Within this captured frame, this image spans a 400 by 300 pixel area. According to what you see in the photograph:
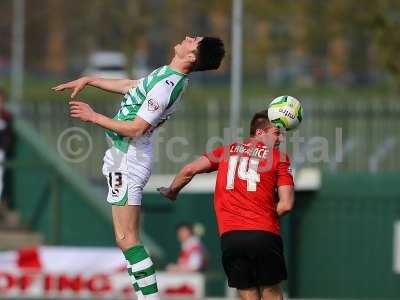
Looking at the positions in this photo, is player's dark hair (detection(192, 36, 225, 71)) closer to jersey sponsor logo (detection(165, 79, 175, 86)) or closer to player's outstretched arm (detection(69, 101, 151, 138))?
jersey sponsor logo (detection(165, 79, 175, 86))

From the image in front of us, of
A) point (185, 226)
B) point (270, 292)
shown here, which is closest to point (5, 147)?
point (185, 226)

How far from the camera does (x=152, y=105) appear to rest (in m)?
10.0

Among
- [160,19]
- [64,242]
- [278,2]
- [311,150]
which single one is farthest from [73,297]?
[160,19]

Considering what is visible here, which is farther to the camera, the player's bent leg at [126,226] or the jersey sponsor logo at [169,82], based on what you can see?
the player's bent leg at [126,226]

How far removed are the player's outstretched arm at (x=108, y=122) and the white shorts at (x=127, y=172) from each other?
0.80ft

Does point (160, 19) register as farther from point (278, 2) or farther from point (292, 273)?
point (292, 273)

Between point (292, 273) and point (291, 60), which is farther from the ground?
point (291, 60)

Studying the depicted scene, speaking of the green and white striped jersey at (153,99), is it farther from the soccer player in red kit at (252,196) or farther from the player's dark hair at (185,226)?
the player's dark hair at (185,226)

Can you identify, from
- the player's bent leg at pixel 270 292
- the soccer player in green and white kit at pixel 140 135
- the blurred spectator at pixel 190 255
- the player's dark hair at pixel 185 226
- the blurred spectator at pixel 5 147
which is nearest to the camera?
the soccer player in green and white kit at pixel 140 135

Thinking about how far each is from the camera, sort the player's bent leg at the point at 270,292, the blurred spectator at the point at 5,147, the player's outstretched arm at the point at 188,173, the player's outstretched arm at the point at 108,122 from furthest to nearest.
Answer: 1. the blurred spectator at the point at 5,147
2. the player's bent leg at the point at 270,292
3. the player's outstretched arm at the point at 188,173
4. the player's outstretched arm at the point at 108,122

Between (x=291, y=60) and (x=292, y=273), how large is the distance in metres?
36.9

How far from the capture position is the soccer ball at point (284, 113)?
10.1 metres

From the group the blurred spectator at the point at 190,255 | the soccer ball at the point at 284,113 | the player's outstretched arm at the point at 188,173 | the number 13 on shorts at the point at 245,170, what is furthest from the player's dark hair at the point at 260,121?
the blurred spectator at the point at 190,255

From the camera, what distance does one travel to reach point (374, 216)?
18.6 metres
